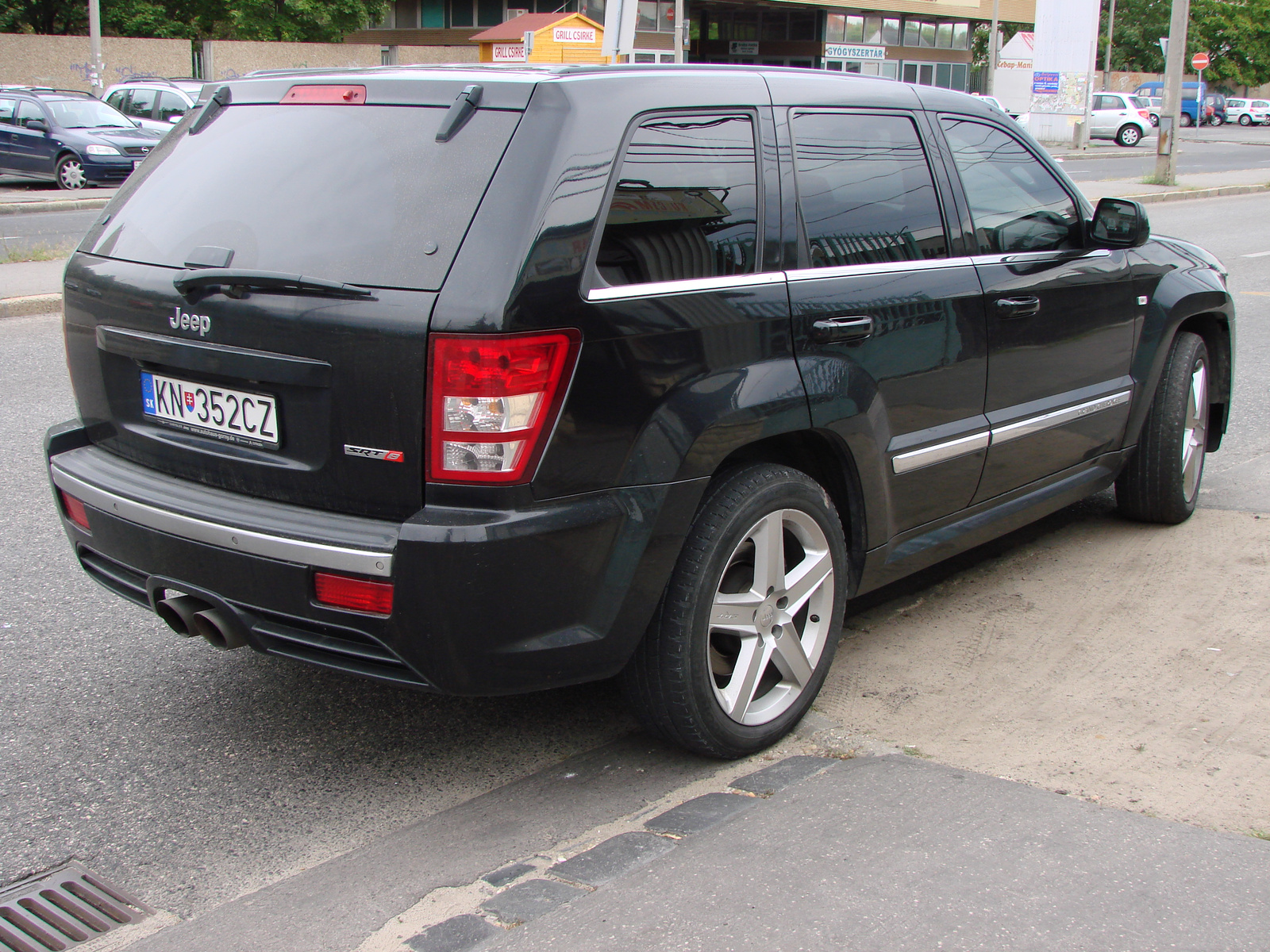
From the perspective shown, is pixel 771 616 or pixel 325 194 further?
pixel 771 616

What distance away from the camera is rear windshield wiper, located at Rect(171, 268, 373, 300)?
274 centimetres

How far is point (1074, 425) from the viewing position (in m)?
4.39

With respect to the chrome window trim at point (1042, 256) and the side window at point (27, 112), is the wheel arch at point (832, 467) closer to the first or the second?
the chrome window trim at point (1042, 256)

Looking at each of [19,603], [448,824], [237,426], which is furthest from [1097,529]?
[19,603]

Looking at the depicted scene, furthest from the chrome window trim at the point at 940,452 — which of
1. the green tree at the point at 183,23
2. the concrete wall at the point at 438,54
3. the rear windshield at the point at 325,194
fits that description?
the green tree at the point at 183,23

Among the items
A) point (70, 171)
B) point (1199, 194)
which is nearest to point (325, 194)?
point (70, 171)

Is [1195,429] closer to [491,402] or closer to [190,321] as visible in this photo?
[491,402]

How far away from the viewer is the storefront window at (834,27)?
52.8 meters

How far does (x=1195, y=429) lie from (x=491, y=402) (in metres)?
3.74

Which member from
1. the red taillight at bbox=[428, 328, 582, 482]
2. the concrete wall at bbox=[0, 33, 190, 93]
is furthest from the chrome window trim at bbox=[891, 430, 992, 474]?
the concrete wall at bbox=[0, 33, 190, 93]

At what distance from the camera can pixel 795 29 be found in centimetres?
5512

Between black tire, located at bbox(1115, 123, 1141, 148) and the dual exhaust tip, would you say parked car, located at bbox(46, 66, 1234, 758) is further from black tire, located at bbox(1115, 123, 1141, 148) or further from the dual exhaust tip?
black tire, located at bbox(1115, 123, 1141, 148)

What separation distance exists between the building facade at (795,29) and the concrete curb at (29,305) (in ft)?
140

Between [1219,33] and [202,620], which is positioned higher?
[1219,33]
